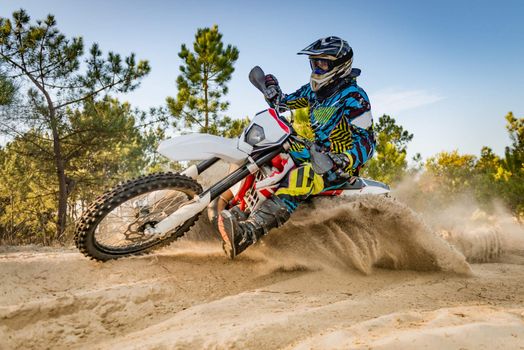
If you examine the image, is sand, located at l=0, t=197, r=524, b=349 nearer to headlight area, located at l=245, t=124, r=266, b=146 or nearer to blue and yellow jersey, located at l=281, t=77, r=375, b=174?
blue and yellow jersey, located at l=281, t=77, r=375, b=174

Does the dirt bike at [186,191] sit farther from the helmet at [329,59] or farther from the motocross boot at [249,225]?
the helmet at [329,59]

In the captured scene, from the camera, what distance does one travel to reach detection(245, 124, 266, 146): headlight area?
3453 millimetres

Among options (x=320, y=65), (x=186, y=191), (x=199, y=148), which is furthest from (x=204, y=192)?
(x=320, y=65)

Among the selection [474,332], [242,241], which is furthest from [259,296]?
[474,332]

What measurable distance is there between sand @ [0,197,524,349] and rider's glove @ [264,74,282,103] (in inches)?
66.3

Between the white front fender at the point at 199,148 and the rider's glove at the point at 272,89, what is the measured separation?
150 centimetres

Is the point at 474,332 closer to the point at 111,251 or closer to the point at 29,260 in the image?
the point at 111,251

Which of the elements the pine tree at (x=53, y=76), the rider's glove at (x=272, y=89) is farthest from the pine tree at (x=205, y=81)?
the rider's glove at (x=272, y=89)

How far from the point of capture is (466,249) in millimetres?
5508

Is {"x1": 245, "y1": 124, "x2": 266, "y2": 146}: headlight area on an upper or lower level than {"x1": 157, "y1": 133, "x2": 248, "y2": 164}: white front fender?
upper

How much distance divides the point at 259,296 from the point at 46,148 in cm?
1308

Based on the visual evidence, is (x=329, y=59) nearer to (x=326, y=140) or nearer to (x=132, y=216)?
(x=326, y=140)

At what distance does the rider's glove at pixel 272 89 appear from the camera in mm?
4781

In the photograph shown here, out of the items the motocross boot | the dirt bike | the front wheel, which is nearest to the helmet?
the dirt bike
